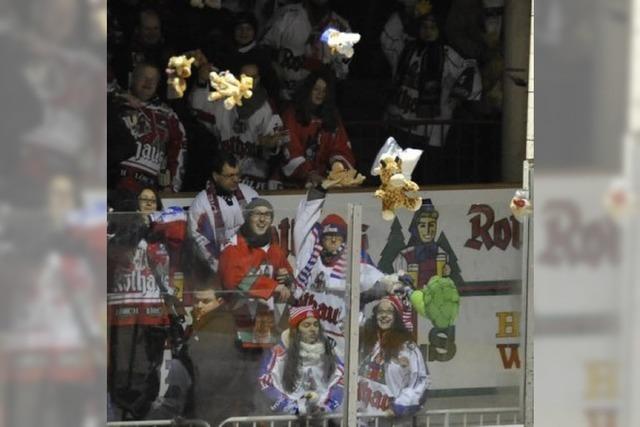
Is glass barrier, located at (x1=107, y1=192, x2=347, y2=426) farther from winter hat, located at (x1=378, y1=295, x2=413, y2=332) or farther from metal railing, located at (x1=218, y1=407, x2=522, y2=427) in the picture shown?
winter hat, located at (x1=378, y1=295, x2=413, y2=332)

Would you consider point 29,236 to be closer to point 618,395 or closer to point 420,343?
point 618,395

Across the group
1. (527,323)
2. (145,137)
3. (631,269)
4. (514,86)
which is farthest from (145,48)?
(631,269)

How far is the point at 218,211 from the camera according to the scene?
21.0ft

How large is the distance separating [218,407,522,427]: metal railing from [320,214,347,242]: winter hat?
713mm

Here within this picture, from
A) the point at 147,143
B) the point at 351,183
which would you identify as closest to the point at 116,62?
the point at 147,143

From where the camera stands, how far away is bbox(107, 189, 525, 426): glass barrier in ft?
20.0

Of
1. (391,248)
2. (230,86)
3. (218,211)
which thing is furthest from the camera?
(230,86)

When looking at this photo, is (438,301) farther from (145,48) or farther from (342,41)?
(145,48)

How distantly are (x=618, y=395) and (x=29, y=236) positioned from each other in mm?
1163

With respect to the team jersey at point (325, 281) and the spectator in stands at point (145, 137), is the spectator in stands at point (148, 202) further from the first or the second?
the team jersey at point (325, 281)

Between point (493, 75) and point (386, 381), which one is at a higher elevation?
point (493, 75)

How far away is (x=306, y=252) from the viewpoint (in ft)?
20.5

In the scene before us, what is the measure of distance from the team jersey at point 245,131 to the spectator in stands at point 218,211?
2.31ft

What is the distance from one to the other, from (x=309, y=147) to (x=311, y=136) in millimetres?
55
